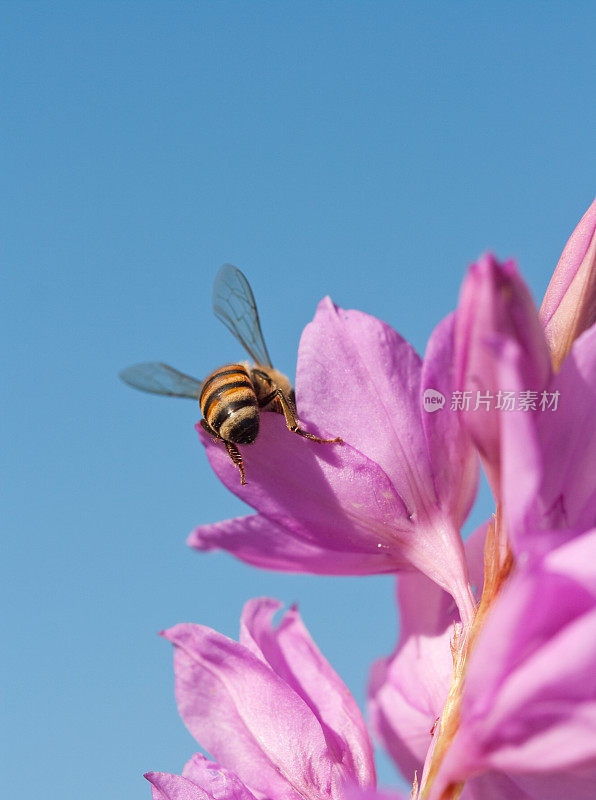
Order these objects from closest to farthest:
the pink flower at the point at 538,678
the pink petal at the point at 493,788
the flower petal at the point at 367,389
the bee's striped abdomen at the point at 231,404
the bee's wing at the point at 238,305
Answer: the pink flower at the point at 538,678 → the flower petal at the point at 367,389 → the pink petal at the point at 493,788 → the bee's striped abdomen at the point at 231,404 → the bee's wing at the point at 238,305

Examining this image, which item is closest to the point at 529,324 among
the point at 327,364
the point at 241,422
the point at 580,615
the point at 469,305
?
the point at 469,305

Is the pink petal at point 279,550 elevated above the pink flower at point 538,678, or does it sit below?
above

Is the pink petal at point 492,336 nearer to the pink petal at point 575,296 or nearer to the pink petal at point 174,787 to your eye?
the pink petal at point 575,296

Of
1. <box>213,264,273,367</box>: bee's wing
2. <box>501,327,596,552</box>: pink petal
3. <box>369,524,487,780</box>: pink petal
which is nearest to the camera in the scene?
<box>501,327,596,552</box>: pink petal

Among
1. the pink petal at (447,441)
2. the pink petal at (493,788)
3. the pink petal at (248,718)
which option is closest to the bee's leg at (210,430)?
the pink petal at (248,718)

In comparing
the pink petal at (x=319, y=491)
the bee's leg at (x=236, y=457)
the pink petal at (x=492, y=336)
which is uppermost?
the bee's leg at (x=236, y=457)

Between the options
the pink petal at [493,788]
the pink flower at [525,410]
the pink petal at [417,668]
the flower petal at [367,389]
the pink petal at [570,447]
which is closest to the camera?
the pink flower at [525,410]

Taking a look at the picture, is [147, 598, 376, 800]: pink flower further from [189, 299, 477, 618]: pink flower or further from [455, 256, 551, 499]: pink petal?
[455, 256, 551, 499]: pink petal

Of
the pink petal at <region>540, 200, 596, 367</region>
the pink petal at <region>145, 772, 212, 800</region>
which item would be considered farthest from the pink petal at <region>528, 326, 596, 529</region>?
the pink petal at <region>145, 772, 212, 800</region>
